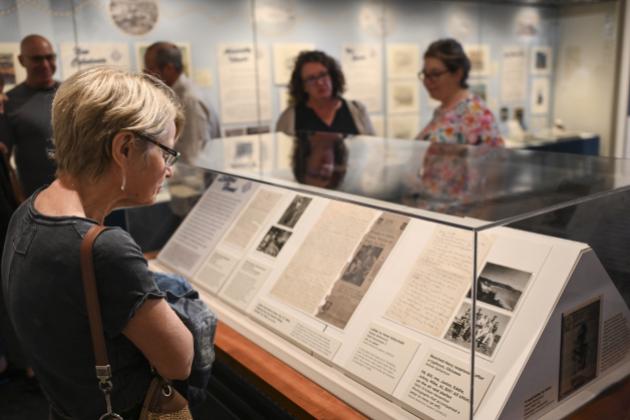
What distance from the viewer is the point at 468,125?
124 inches

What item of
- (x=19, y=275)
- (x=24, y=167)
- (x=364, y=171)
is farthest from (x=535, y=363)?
(x=24, y=167)

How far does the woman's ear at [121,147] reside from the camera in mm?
1179

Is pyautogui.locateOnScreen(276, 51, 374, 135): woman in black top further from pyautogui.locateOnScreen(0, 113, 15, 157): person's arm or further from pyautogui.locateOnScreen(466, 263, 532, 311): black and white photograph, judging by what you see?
pyautogui.locateOnScreen(466, 263, 532, 311): black and white photograph

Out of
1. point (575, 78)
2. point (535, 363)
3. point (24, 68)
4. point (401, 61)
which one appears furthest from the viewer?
point (575, 78)

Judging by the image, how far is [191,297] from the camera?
1.53 m

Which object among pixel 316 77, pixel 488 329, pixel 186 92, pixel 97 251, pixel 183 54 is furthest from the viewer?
pixel 183 54

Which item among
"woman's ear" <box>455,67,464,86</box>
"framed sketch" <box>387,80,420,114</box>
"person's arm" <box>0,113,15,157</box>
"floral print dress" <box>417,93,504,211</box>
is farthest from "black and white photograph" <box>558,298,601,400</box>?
"framed sketch" <box>387,80,420,114</box>

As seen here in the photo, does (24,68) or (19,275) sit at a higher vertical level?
(24,68)

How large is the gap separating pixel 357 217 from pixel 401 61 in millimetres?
4764

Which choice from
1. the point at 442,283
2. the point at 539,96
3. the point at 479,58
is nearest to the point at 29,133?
the point at 442,283

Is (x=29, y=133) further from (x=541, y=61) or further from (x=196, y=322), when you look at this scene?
(x=541, y=61)

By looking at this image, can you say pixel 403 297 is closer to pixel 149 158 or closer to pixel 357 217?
pixel 357 217

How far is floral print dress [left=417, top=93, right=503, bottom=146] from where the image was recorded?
3.14 m

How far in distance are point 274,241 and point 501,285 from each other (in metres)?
1.02
